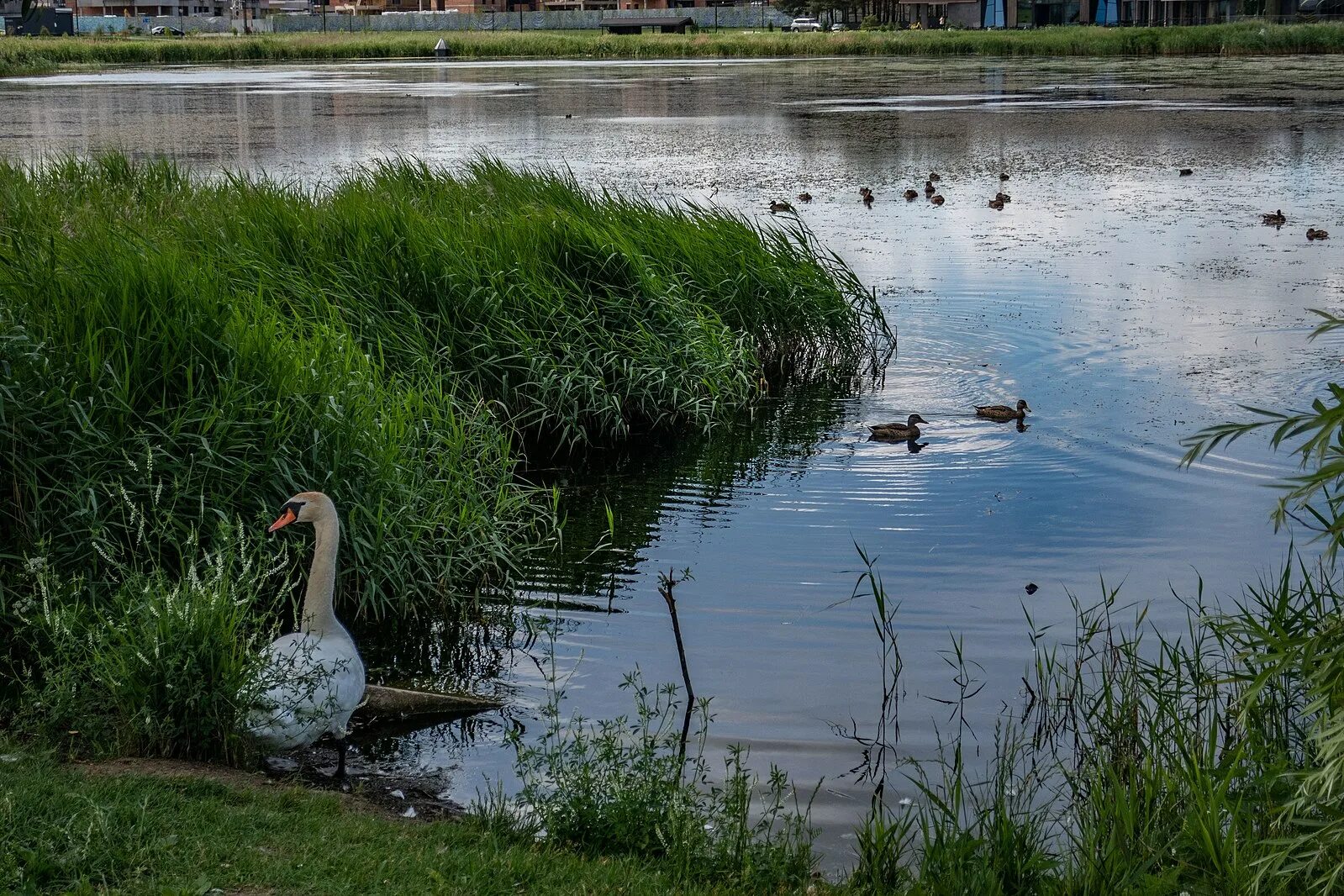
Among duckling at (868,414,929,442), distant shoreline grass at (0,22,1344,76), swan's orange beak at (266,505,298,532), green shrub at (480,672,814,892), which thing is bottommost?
green shrub at (480,672,814,892)

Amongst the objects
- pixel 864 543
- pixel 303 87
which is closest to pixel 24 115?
pixel 303 87

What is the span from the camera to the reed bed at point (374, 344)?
7.05 meters

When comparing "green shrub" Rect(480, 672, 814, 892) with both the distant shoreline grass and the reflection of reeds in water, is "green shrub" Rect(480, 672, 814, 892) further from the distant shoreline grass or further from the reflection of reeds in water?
the distant shoreline grass

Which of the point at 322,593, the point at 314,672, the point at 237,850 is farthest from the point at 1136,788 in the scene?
the point at 322,593

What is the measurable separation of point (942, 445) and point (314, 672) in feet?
21.3

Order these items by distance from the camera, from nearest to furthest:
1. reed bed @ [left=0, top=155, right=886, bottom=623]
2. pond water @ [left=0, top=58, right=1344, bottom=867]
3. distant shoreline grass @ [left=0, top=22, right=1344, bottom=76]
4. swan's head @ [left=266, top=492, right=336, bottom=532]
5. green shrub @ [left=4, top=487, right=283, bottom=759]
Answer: green shrub @ [left=4, top=487, right=283, bottom=759] < swan's head @ [left=266, top=492, right=336, bottom=532] < reed bed @ [left=0, top=155, right=886, bottom=623] < pond water @ [left=0, top=58, right=1344, bottom=867] < distant shoreline grass @ [left=0, top=22, right=1344, bottom=76]

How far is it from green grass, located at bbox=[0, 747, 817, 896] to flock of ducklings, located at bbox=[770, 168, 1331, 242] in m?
14.4

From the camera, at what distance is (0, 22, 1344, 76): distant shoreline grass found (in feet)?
239

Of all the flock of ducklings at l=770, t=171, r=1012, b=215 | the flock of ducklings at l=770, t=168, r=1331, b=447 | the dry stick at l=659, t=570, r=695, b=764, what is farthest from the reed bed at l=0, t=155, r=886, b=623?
the flock of ducklings at l=770, t=171, r=1012, b=215

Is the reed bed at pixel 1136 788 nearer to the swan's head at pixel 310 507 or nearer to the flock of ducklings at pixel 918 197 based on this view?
the swan's head at pixel 310 507

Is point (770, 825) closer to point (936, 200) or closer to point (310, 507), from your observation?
point (310, 507)

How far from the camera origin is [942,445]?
36.4 feet

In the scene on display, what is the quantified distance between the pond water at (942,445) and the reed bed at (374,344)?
1.95 feet

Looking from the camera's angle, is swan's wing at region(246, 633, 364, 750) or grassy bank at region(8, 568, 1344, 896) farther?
swan's wing at region(246, 633, 364, 750)
